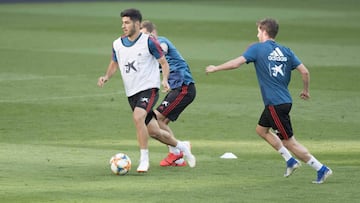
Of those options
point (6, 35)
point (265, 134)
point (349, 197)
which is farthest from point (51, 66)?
point (349, 197)

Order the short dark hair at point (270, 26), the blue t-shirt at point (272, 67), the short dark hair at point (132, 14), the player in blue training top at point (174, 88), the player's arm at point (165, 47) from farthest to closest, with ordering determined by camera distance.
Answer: the player in blue training top at point (174, 88) < the player's arm at point (165, 47) < the short dark hair at point (132, 14) < the short dark hair at point (270, 26) < the blue t-shirt at point (272, 67)

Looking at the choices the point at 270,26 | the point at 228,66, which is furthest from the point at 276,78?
the point at 228,66

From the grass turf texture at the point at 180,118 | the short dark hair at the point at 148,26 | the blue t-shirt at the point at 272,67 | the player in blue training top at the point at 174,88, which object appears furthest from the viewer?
the player in blue training top at the point at 174,88

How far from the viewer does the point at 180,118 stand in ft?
68.4

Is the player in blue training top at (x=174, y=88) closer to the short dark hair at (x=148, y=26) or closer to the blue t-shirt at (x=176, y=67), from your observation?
the blue t-shirt at (x=176, y=67)

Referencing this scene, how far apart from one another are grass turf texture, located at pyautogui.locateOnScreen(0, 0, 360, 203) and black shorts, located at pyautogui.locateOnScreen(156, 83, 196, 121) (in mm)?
784

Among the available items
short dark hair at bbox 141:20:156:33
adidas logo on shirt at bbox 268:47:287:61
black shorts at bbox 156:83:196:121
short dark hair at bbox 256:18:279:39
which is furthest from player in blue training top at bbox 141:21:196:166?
adidas logo on shirt at bbox 268:47:287:61

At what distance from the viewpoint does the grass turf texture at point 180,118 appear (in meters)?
13.3

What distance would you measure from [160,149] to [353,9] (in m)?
31.0

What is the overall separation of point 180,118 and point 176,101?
476cm

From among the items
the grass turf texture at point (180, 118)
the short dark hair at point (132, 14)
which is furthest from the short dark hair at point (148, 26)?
the grass turf texture at point (180, 118)

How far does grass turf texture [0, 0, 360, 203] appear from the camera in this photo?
43.6 feet

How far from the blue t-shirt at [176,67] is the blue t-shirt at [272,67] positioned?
228 cm

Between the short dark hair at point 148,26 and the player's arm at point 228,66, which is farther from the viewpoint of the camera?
the short dark hair at point 148,26
